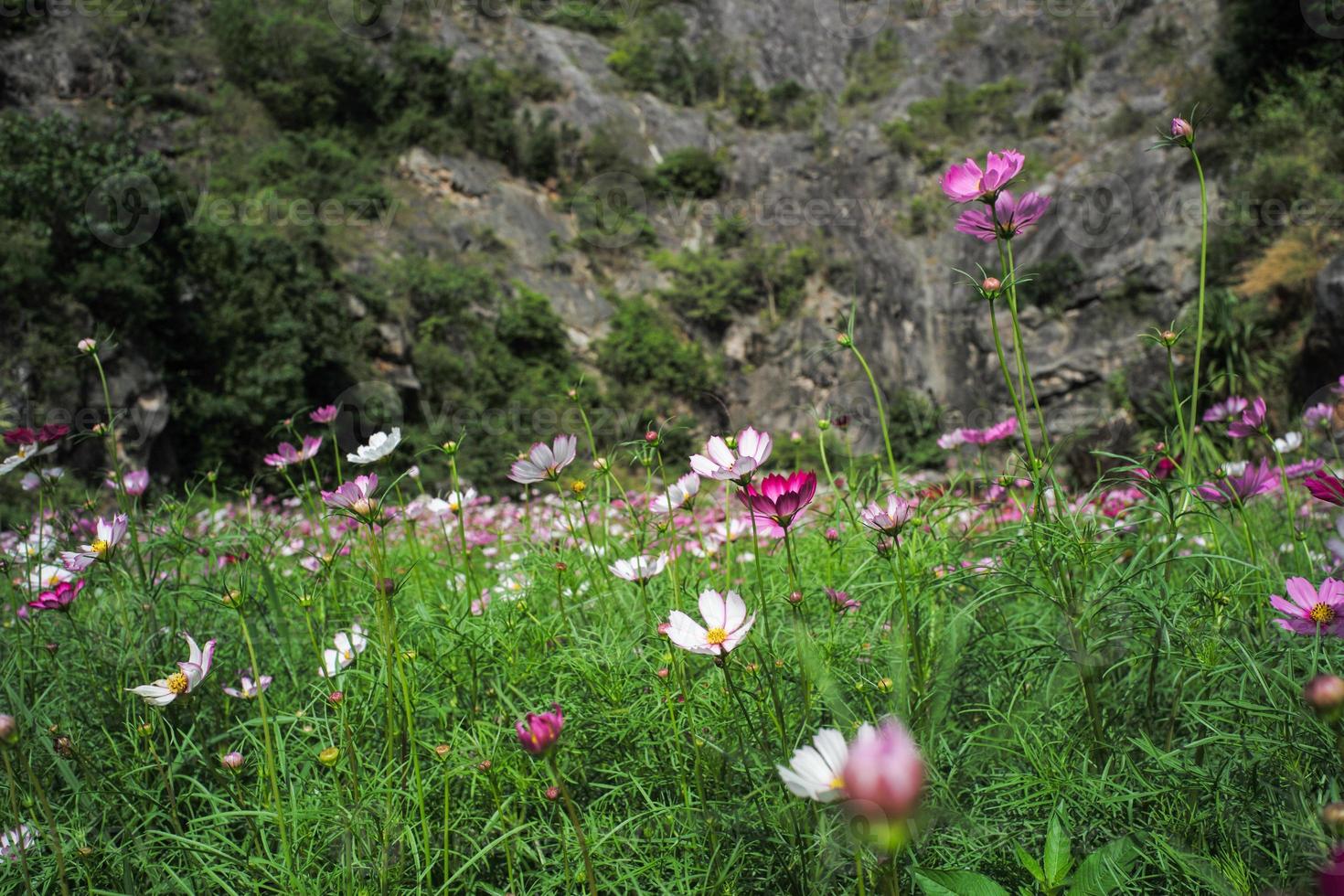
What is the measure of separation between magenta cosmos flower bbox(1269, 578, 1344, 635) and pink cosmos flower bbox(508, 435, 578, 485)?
2.39 ft

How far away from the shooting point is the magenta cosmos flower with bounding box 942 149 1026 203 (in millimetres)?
718

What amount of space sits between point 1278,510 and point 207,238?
31.5ft

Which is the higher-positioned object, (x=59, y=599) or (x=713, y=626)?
(x=713, y=626)

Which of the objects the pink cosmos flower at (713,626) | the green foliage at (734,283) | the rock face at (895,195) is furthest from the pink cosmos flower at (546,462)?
the green foliage at (734,283)

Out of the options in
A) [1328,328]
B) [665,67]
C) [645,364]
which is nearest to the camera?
[1328,328]

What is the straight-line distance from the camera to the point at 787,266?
1455 cm

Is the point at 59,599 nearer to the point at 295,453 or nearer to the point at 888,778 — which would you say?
the point at 295,453

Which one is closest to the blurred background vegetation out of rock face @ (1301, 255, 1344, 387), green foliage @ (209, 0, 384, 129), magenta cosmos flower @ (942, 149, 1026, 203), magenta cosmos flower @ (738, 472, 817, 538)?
green foliage @ (209, 0, 384, 129)

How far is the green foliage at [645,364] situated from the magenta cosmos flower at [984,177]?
11622 millimetres

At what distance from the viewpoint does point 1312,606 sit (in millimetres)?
636

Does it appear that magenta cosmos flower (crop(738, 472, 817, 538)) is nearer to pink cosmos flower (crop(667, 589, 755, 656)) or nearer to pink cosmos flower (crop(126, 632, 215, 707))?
pink cosmos flower (crop(667, 589, 755, 656))

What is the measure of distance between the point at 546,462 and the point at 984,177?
0.60m

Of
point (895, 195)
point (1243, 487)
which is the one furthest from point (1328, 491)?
point (895, 195)

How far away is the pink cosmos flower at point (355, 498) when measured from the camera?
0.68m
